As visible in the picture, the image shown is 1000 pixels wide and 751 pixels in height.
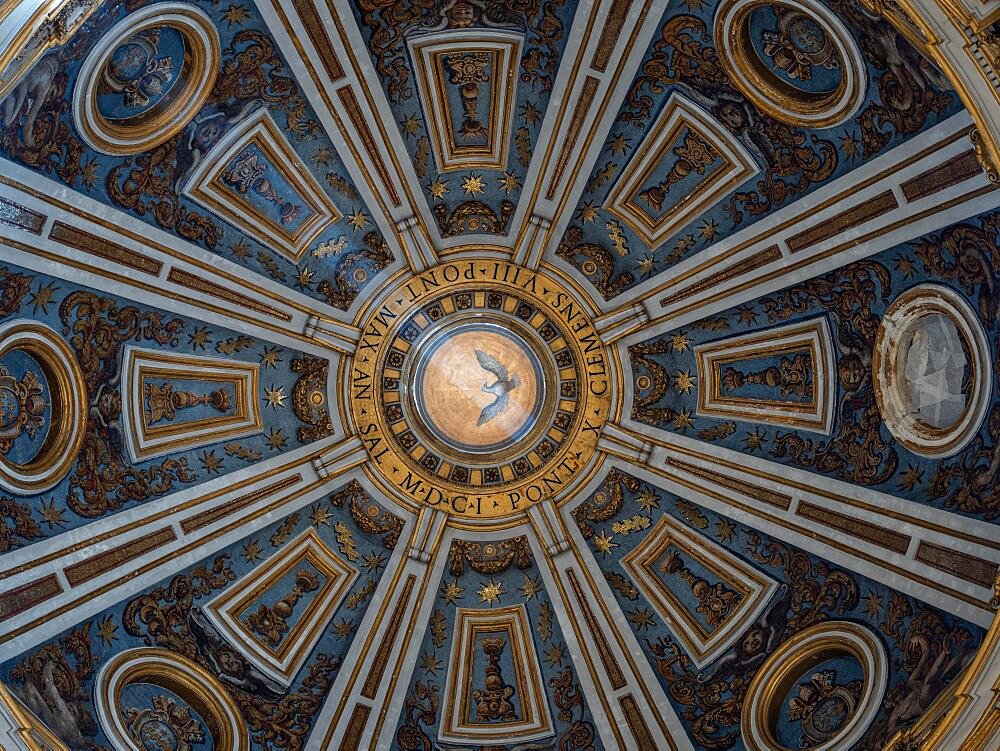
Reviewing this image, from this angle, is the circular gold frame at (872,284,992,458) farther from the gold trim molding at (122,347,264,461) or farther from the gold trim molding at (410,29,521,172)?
the gold trim molding at (122,347,264,461)

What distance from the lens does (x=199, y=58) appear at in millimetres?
18062

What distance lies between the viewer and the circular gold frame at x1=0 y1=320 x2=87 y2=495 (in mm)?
17641

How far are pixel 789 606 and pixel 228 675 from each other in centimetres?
870

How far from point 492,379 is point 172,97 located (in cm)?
722

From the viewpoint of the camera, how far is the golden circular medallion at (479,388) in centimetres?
2175

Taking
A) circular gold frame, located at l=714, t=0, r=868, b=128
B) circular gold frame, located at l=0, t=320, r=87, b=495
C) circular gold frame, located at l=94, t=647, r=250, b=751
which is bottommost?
circular gold frame, located at l=94, t=647, r=250, b=751

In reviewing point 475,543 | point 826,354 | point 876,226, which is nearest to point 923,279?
point 876,226

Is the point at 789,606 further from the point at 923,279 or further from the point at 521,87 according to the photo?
the point at 521,87

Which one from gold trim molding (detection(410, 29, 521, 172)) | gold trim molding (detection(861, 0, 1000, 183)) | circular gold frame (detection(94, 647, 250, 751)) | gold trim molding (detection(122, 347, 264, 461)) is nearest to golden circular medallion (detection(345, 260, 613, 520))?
gold trim molding (detection(122, 347, 264, 461))

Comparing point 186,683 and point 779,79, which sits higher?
point 779,79

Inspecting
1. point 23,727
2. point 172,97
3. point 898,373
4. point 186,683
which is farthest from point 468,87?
point 23,727

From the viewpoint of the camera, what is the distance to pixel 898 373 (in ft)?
59.0

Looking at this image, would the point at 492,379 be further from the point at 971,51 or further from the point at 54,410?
the point at 971,51

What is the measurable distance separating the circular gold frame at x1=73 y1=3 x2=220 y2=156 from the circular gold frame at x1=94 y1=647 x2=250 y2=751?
7389 millimetres
